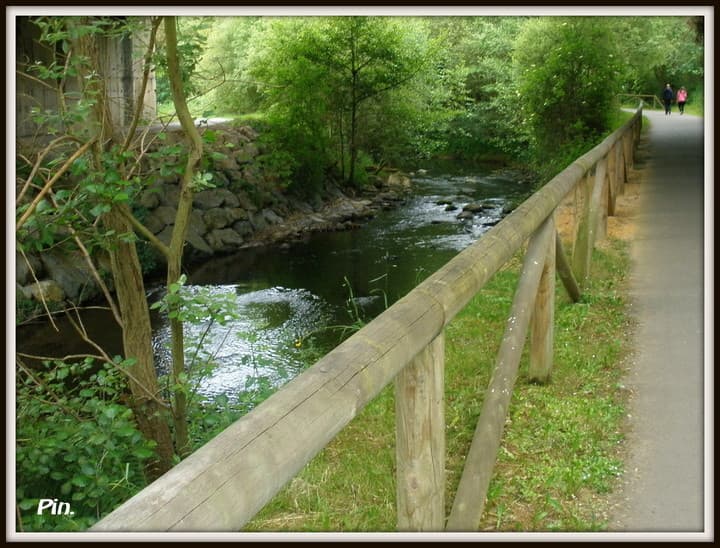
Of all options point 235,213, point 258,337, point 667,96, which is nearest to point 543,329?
point 258,337

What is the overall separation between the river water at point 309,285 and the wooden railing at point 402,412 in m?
1.55

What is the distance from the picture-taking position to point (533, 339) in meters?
3.84

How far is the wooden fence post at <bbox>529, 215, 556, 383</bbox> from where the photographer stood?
3838 millimetres

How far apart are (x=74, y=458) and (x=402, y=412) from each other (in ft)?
7.51

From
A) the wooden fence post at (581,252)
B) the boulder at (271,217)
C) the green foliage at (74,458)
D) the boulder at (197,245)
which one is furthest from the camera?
the boulder at (271,217)

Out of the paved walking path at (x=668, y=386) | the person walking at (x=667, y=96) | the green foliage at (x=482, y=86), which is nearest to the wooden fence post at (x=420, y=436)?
the paved walking path at (x=668, y=386)

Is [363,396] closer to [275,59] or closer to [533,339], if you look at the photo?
[533,339]

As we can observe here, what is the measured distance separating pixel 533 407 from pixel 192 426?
2.44m

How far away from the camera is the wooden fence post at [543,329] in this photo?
12.6ft

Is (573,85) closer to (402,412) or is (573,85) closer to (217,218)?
(217,218)

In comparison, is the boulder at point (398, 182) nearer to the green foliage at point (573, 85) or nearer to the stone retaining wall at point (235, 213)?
the stone retaining wall at point (235, 213)

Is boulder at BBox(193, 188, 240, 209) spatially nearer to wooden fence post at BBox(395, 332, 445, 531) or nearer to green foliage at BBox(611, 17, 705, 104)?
green foliage at BBox(611, 17, 705, 104)

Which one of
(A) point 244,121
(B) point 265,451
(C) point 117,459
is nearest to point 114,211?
(C) point 117,459

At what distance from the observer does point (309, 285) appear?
11.8 m
